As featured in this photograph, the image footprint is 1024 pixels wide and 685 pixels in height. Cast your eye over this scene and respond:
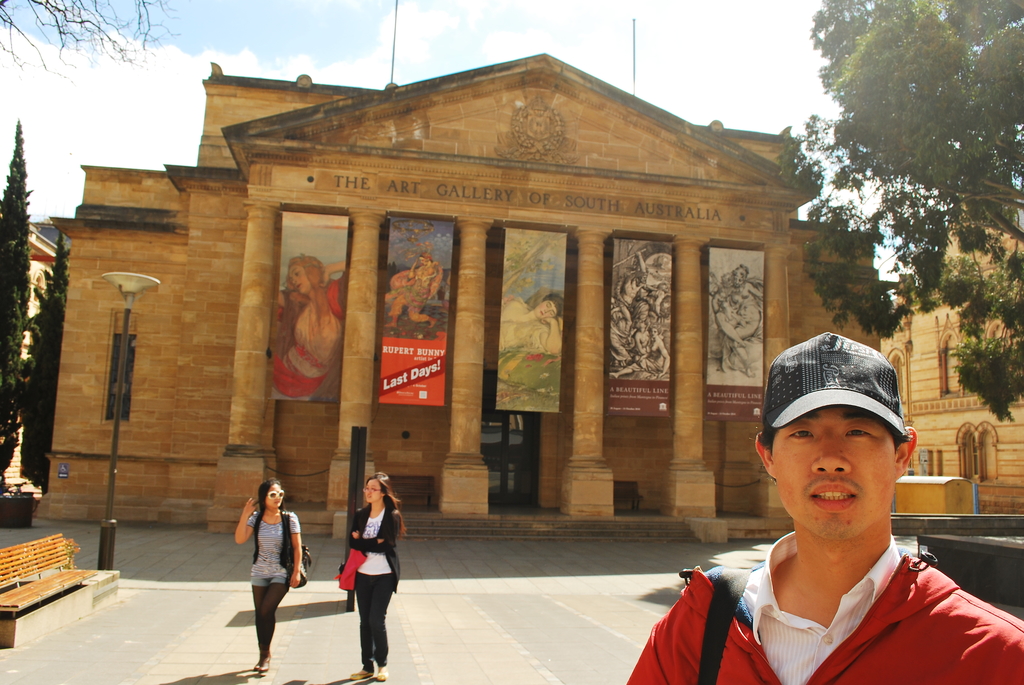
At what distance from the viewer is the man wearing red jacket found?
5.14 ft

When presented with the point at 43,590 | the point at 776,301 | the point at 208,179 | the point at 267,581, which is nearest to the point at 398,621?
the point at 267,581

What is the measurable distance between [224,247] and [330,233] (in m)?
4.02

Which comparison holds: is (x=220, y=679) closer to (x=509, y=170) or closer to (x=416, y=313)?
(x=416, y=313)

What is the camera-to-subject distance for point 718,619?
1813 millimetres

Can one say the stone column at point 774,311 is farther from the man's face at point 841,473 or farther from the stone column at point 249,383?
the man's face at point 841,473

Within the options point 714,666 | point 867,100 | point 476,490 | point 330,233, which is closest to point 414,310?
point 330,233

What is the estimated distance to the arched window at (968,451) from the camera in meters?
34.8

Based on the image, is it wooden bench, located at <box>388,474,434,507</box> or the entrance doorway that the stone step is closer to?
wooden bench, located at <box>388,474,434,507</box>

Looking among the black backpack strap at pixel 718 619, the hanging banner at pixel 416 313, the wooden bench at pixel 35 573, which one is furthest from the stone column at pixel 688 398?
the black backpack strap at pixel 718 619

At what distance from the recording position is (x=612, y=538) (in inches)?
753

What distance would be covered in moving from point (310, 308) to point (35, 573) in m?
11.0

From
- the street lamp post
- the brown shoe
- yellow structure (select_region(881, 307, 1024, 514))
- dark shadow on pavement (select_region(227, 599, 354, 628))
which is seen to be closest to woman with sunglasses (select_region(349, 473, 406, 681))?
the brown shoe

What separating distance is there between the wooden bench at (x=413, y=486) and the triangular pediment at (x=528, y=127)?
918 cm

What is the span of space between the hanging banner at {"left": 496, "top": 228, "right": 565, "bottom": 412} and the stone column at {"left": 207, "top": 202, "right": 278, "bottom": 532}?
6.04 m
